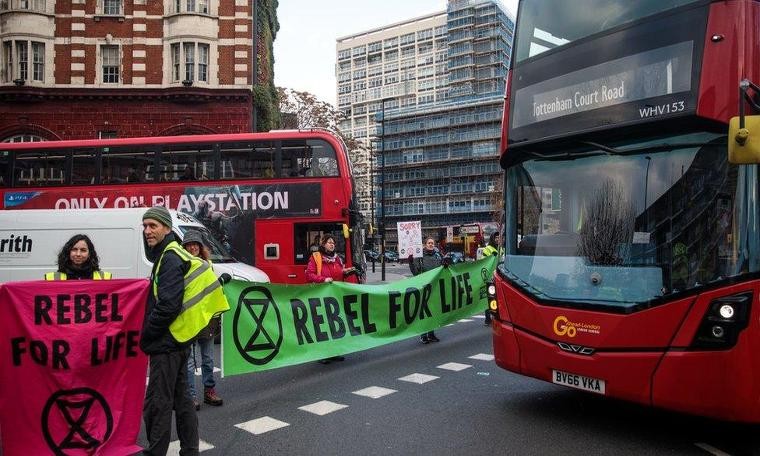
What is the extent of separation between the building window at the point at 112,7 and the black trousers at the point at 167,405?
97.8ft

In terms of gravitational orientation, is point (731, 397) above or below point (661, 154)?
below

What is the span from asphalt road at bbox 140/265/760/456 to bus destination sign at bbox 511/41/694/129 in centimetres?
277

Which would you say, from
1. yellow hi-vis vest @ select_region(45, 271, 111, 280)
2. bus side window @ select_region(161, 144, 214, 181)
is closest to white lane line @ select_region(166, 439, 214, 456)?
yellow hi-vis vest @ select_region(45, 271, 111, 280)

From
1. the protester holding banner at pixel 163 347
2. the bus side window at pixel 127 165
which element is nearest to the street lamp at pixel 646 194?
the protester holding banner at pixel 163 347

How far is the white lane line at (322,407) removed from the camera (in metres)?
5.78

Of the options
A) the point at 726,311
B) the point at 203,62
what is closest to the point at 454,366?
the point at 726,311

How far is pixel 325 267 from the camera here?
28.3ft

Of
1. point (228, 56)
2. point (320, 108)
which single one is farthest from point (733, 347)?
point (320, 108)

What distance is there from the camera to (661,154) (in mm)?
4656

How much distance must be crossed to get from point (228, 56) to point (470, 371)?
25571 millimetres

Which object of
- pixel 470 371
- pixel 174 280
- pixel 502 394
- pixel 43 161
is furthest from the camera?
pixel 43 161

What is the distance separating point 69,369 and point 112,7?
29770 millimetres

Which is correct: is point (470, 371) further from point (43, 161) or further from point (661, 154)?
point (43, 161)

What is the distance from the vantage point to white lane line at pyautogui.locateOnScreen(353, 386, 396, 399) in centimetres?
639
